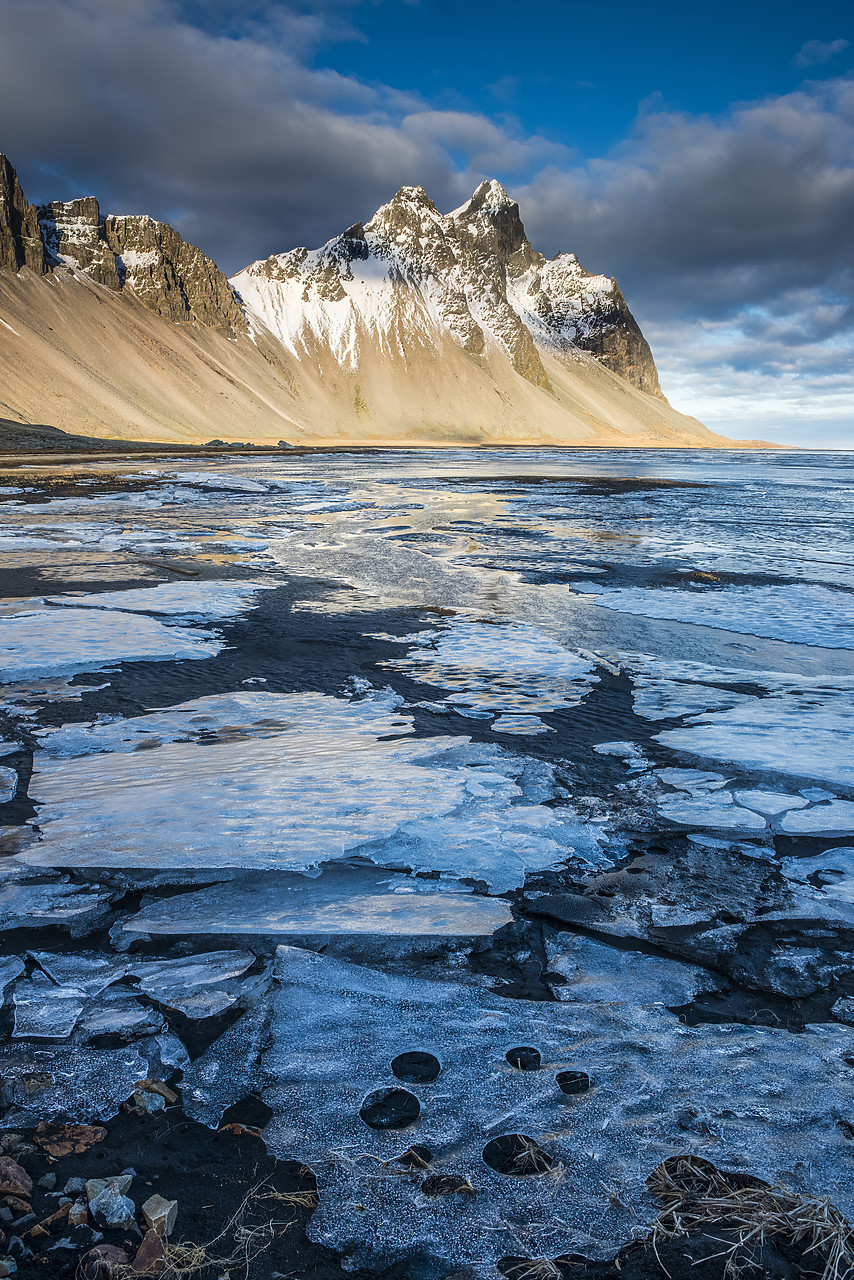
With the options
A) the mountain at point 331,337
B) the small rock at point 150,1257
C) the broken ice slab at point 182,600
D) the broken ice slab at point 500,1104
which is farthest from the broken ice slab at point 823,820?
the mountain at point 331,337

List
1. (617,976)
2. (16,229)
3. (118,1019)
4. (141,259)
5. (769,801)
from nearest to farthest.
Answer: (118,1019), (617,976), (769,801), (16,229), (141,259)

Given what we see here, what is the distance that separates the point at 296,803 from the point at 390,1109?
5.18 ft

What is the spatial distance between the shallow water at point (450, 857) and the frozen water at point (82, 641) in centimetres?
4

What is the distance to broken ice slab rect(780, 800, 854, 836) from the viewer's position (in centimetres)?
299

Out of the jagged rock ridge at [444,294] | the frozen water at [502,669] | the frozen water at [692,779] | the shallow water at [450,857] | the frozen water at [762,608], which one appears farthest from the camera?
the jagged rock ridge at [444,294]

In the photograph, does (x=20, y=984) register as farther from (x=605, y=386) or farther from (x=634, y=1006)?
(x=605, y=386)

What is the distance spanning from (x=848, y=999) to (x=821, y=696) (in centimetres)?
301

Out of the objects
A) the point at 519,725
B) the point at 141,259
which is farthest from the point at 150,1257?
the point at 141,259

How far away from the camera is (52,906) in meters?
2.38

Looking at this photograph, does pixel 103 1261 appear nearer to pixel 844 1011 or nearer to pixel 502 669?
pixel 844 1011

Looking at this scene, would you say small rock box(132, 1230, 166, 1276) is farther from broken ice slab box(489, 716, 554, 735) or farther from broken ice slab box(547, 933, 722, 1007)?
broken ice slab box(489, 716, 554, 735)

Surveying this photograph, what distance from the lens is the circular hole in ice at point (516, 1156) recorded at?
4.90 feet

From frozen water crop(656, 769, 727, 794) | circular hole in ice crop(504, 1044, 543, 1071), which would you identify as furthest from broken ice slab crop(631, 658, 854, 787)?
circular hole in ice crop(504, 1044, 543, 1071)

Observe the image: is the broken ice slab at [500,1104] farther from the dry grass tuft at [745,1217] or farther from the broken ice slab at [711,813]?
the broken ice slab at [711,813]
